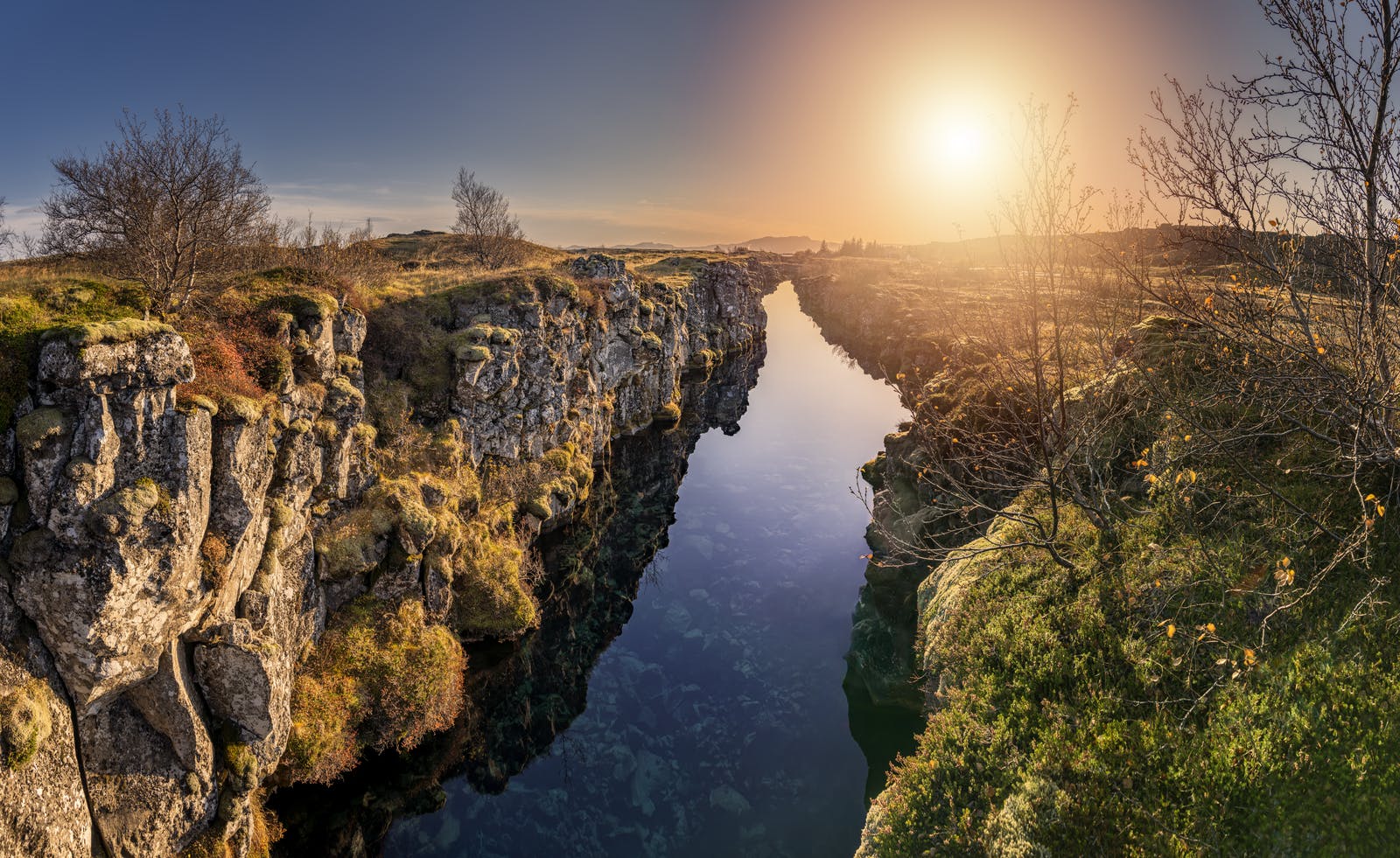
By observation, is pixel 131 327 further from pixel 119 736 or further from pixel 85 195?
pixel 85 195

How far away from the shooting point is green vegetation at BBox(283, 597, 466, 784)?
20891 mm

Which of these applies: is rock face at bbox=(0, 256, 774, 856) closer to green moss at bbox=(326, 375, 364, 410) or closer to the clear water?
green moss at bbox=(326, 375, 364, 410)

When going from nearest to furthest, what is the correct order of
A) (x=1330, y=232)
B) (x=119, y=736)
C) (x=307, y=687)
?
(x=1330, y=232) → (x=119, y=736) → (x=307, y=687)

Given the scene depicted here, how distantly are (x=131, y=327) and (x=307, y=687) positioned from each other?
13456 mm

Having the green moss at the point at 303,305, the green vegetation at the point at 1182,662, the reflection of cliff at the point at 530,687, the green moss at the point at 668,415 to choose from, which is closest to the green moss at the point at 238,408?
the green moss at the point at 303,305

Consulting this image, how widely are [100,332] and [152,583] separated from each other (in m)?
6.49

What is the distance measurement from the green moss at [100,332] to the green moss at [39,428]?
1.78m

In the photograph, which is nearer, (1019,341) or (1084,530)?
(1019,341)

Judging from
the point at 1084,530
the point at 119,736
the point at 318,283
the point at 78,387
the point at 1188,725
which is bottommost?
the point at 119,736

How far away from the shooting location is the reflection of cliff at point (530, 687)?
21.0 meters

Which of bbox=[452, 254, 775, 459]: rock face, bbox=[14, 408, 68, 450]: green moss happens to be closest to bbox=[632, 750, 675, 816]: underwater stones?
bbox=[452, 254, 775, 459]: rock face

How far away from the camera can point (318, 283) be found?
93.8 feet

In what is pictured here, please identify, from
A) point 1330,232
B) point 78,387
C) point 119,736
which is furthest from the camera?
point 119,736

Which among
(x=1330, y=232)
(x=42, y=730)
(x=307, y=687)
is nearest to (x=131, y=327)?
(x=42, y=730)
